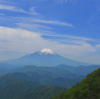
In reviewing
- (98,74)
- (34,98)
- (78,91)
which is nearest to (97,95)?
(78,91)

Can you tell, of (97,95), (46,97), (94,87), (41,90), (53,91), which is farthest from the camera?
(41,90)

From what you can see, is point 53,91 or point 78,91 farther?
point 53,91

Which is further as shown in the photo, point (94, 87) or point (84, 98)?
point (94, 87)

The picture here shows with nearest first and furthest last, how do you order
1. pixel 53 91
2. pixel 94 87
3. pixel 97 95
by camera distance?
pixel 97 95 → pixel 94 87 → pixel 53 91

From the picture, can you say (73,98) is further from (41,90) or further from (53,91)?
(41,90)

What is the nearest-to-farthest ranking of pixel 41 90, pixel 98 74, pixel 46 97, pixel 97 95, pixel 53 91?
pixel 97 95
pixel 98 74
pixel 46 97
pixel 53 91
pixel 41 90

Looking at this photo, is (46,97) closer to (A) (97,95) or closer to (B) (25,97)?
(B) (25,97)

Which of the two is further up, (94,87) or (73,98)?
(94,87)

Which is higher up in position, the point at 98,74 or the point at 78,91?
the point at 98,74

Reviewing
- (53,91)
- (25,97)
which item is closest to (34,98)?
(25,97)
